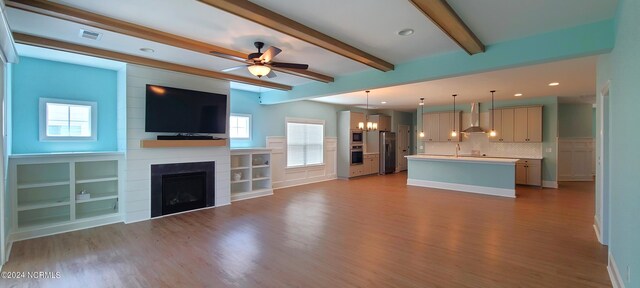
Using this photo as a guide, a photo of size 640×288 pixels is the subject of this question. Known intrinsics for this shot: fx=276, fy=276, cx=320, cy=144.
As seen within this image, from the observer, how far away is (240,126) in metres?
7.20

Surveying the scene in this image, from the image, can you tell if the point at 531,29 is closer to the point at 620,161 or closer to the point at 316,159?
the point at 620,161

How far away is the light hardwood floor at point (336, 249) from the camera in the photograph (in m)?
2.77

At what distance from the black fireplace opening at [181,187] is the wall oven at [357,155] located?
5.36 m

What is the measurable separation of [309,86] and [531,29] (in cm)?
395

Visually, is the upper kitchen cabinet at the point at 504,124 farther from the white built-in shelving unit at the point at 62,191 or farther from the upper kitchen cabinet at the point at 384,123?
the white built-in shelving unit at the point at 62,191

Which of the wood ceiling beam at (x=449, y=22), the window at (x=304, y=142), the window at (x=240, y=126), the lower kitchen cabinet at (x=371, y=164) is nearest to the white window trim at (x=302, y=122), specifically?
the window at (x=304, y=142)

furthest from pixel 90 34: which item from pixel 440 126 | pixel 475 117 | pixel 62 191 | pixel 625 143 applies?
pixel 440 126

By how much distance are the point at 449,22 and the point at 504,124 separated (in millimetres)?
7067

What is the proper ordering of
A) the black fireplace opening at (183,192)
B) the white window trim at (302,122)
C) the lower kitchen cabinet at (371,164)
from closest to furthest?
1. the black fireplace opening at (183,192)
2. the white window trim at (302,122)
3. the lower kitchen cabinet at (371,164)

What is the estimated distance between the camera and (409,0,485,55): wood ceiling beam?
246 cm

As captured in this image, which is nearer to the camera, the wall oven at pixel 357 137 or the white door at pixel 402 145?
the wall oven at pixel 357 137

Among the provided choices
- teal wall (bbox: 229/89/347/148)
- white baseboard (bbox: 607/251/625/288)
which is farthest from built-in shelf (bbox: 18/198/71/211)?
white baseboard (bbox: 607/251/625/288)

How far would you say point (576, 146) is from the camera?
904 centimetres

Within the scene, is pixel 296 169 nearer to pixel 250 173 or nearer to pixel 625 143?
pixel 250 173
